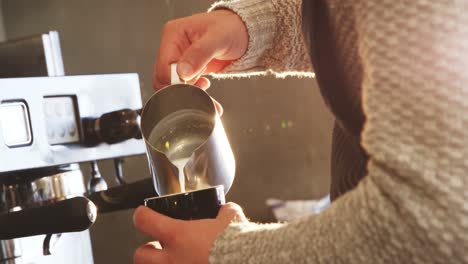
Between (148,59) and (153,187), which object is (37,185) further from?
(148,59)

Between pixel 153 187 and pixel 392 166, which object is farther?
pixel 153 187

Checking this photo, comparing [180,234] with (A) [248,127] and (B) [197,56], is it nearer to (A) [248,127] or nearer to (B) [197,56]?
(B) [197,56]

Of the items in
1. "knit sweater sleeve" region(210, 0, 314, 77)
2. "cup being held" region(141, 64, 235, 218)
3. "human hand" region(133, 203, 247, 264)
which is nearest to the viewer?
"human hand" region(133, 203, 247, 264)

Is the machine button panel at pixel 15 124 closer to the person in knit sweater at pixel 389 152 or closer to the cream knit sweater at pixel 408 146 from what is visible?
the person in knit sweater at pixel 389 152

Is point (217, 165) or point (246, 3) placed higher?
point (246, 3)

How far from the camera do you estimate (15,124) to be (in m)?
0.62

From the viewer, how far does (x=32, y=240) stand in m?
0.65

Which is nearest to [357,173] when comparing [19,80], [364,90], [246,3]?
[364,90]

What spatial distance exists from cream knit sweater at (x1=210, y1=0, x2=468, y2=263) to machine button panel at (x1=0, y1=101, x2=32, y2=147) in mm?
365

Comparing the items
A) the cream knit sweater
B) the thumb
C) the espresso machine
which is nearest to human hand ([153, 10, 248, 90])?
the thumb

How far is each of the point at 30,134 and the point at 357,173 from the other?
1.16ft

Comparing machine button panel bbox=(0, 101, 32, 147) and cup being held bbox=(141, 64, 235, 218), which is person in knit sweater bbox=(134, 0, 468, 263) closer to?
cup being held bbox=(141, 64, 235, 218)

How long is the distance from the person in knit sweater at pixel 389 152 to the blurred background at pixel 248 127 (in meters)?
0.76

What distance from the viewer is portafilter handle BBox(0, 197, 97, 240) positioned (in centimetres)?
50
